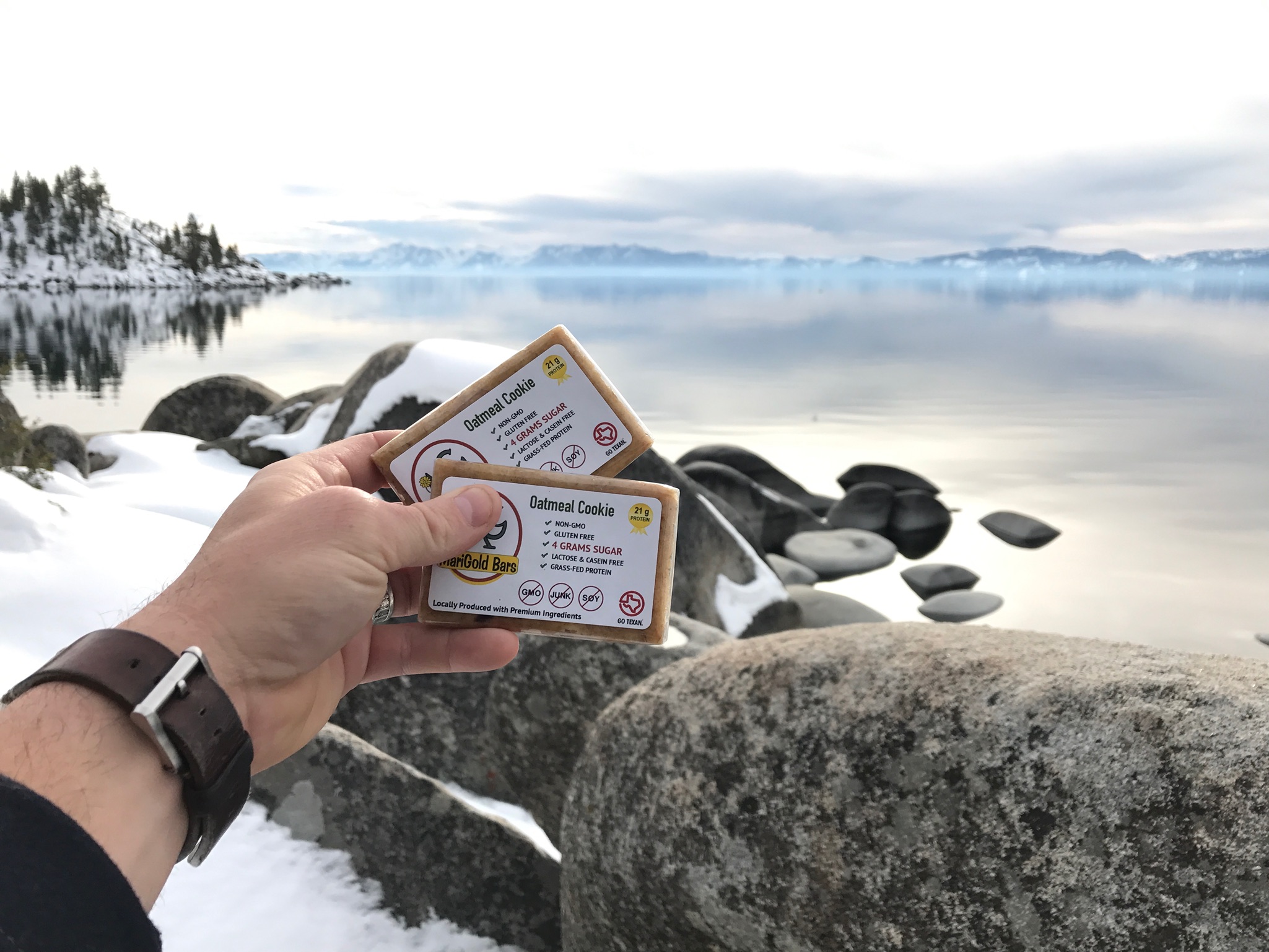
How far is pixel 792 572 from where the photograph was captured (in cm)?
1259

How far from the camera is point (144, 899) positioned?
180cm

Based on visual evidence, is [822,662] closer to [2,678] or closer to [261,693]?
[261,693]

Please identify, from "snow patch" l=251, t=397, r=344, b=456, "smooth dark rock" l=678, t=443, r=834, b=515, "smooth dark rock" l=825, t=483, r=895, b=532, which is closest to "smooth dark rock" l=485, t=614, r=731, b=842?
"snow patch" l=251, t=397, r=344, b=456

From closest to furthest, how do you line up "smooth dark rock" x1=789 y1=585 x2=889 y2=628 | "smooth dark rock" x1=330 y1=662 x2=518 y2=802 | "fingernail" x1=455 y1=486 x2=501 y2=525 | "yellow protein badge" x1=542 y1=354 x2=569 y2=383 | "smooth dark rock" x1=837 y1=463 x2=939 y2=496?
"fingernail" x1=455 y1=486 x2=501 y2=525 < "yellow protein badge" x1=542 y1=354 x2=569 y2=383 < "smooth dark rock" x1=330 y1=662 x2=518 y2=802 < "smooth dark rock" x1=789 y1=585 x2=889 y2=628 < "smooth dark rock" x1=837 y1=463 x2=939 y2=496

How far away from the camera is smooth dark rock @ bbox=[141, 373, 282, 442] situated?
17328 millimetres

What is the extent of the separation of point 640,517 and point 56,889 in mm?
1714

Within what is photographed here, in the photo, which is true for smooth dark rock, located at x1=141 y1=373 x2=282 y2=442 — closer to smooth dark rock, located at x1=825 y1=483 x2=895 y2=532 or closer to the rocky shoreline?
smooth dark rock, located at x1=825 y1=483 x2=895 y2=532

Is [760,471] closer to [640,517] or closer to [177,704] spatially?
[640,517]

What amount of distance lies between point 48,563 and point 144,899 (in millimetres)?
5112

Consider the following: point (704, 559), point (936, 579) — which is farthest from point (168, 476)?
point (936, 579)

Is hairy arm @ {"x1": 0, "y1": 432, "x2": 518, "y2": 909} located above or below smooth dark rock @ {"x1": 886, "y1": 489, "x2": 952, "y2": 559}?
above

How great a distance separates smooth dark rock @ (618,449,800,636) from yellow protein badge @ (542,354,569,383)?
4474 millimetres

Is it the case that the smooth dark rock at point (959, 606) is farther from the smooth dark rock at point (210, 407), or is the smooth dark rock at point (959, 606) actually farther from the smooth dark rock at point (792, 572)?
the smooth dark rock at point (210, 407)

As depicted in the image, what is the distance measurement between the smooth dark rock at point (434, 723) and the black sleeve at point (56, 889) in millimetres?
4097
